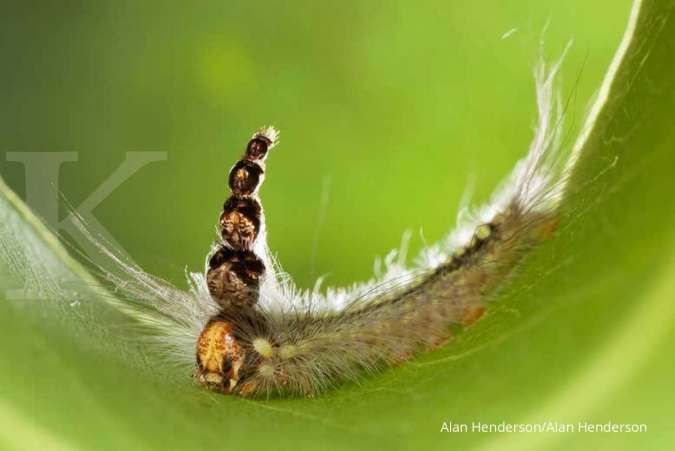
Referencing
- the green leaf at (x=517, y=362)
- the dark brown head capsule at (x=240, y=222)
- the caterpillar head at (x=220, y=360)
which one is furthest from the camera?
the dark brown head capsule at (x=240, y=222)

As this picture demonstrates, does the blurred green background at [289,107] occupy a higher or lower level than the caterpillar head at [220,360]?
higher

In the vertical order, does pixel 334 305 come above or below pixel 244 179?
below

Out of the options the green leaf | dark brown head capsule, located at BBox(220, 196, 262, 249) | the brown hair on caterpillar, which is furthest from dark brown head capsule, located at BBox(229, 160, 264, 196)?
the green leaf

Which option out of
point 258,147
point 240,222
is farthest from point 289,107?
point 240,222

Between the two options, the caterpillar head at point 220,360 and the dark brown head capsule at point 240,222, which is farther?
the dark brown head capsule at point 240,222

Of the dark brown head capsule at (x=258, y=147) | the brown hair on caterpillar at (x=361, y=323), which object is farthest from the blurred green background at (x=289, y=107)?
the brown hair on caterpillar at (x=361, y=323)

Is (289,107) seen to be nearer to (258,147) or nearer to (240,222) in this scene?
(258,147)

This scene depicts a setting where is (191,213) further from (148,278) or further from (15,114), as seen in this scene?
(15,114)

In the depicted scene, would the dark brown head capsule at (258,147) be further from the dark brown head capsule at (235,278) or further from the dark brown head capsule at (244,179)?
the dark brown head capsule at (235,278)
